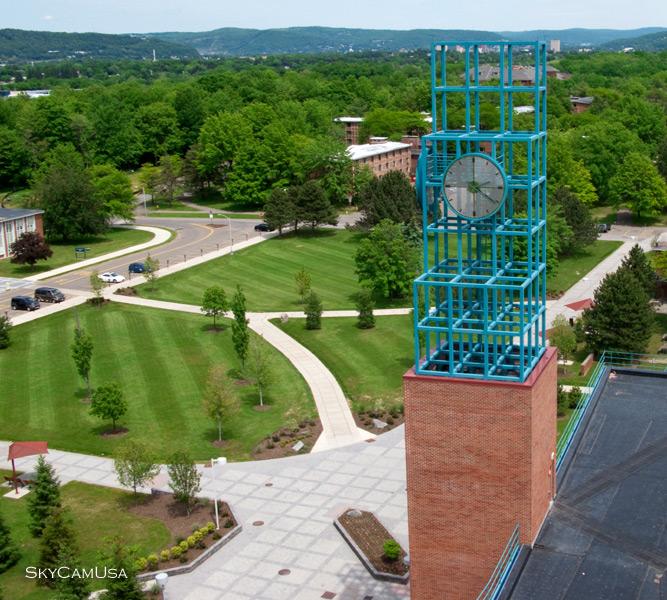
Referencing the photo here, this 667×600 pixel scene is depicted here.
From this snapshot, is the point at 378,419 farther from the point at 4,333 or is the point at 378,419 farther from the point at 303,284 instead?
the point at 4,333

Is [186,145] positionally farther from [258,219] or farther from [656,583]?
[656,583]

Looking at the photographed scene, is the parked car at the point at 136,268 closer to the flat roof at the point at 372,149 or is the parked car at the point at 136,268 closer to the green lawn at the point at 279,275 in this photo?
the green lawn at the point at 279,275

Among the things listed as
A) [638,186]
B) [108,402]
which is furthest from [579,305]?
[108,402]

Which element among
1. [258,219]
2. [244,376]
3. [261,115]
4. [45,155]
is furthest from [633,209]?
[45,155]

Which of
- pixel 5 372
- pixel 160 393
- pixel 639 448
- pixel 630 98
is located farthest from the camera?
pixel 630 98

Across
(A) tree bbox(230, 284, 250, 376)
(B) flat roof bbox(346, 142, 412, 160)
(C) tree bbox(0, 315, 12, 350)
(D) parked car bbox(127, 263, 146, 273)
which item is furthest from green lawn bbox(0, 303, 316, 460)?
(B) flat roof bbox(346, 142, 412, 160)

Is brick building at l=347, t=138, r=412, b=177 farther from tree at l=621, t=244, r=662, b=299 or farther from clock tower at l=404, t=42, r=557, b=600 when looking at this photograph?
clock tower at l=404, t=42, r=557, b=600
